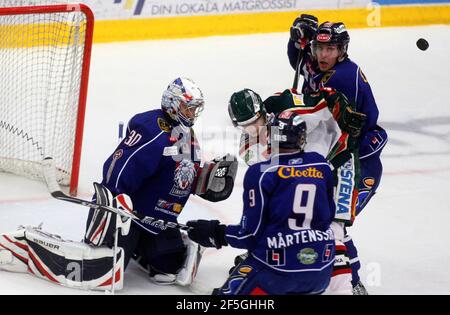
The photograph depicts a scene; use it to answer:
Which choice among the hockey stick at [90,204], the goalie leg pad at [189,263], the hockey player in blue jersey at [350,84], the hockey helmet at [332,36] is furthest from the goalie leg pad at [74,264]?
the hockey helmet at [332,36]

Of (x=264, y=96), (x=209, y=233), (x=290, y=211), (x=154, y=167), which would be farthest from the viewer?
(x=264, y=96)

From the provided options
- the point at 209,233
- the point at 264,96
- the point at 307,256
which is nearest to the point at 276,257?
the point at 307,256

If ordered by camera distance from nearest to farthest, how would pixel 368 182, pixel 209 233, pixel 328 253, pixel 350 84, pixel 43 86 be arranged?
pixel 328 253
pixel 209 233
pixel 350 84
pixel 368 182
pixel 43 86

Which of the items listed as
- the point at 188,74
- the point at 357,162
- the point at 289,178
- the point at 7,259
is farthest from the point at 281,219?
the point at 188,74

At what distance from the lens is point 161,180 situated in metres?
4.39

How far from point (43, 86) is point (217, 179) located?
2.08m

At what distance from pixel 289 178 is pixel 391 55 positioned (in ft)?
16.5

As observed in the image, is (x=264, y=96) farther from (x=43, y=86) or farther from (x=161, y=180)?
(x=161, y=180)

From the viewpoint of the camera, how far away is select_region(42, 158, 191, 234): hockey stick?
13.6 ft

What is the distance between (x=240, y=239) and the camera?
394 cm

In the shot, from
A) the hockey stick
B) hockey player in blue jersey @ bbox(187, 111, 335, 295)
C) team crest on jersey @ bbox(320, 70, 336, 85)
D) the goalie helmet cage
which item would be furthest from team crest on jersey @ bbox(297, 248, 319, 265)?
the goalie helmet cage

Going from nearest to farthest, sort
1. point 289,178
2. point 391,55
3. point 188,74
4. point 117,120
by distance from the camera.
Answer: point 289,178 < point 117,120 < point 188,74 < point 391,55
